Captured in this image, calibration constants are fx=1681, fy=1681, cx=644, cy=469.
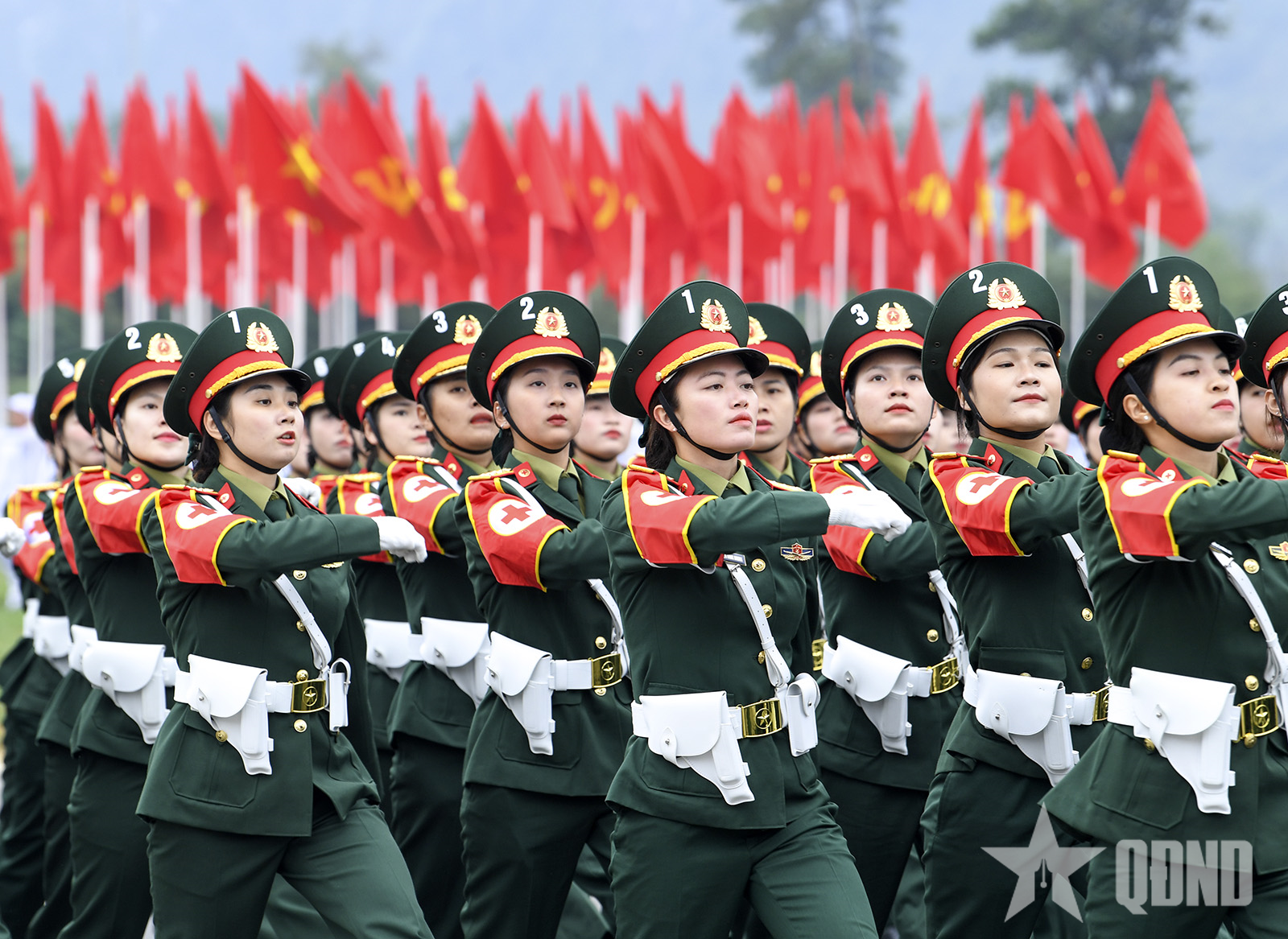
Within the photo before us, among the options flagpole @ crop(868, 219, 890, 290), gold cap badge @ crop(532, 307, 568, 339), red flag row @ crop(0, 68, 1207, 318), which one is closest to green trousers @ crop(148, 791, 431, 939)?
gold cap badge @ crop(532, 307, 568, 339)

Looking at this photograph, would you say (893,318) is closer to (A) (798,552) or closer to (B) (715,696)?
(A) (798,552)

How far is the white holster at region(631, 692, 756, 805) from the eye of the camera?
14.7 feet

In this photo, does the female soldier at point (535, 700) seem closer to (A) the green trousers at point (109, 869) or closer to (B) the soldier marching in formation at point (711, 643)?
(B) the soldier marching in formation at point (711, 643)

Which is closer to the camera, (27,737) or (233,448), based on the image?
(233,448)

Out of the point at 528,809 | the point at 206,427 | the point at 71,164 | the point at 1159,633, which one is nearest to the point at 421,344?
the point at 206,427

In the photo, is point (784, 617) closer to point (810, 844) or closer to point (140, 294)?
point (810, 844)

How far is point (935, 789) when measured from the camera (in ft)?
17.0

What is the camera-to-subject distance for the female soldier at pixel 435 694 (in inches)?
244

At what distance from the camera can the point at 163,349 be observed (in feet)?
20.7

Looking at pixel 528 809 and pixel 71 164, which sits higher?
pixel 71 164

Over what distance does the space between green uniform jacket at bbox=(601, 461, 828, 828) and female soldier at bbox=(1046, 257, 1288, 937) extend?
74 centimetres

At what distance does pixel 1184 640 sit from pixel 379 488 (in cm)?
361

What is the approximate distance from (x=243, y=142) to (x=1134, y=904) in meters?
21.0

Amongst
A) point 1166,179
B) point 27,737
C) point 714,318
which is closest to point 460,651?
point 714,318
